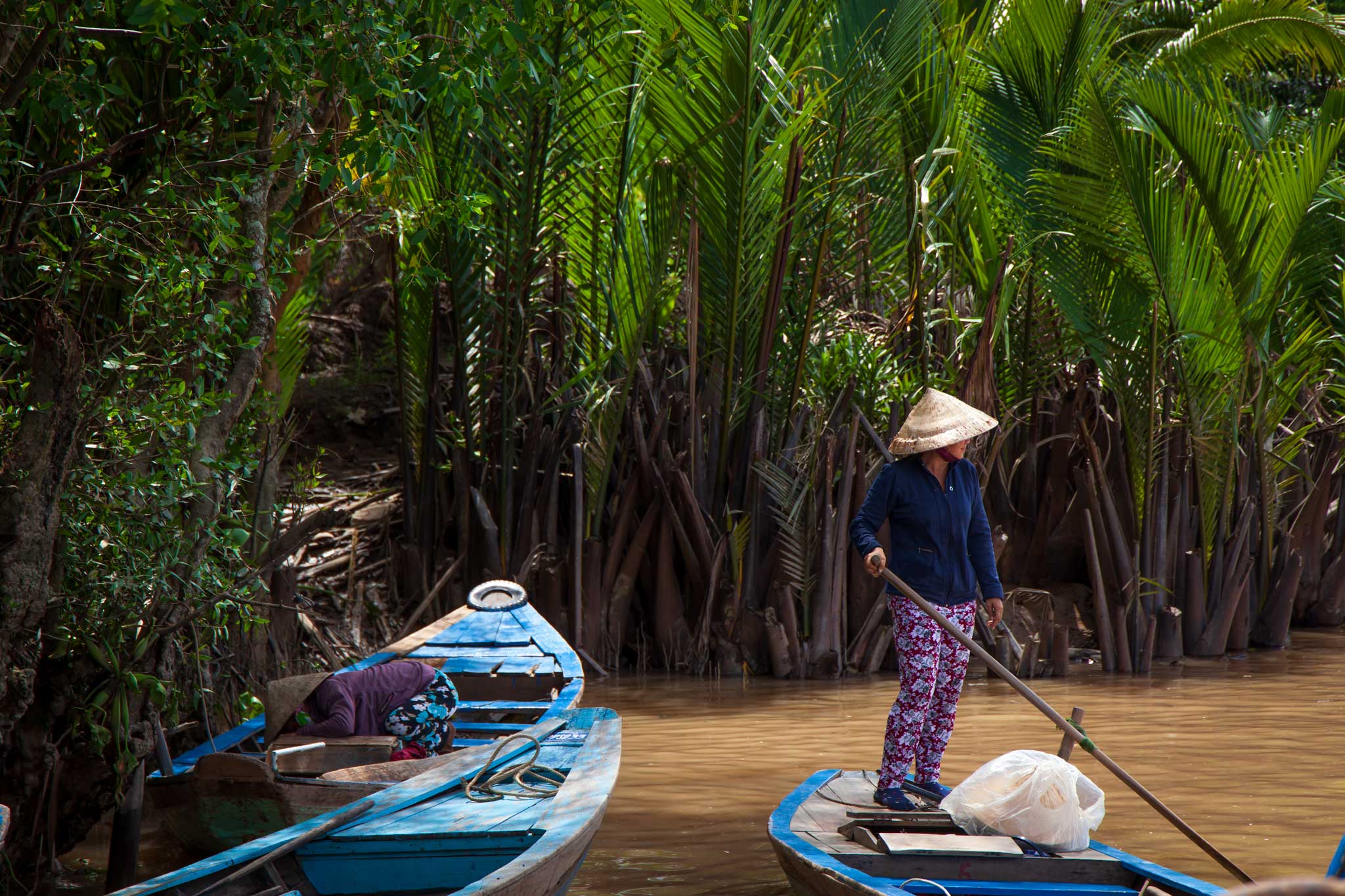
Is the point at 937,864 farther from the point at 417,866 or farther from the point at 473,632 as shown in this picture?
the point at 473,632

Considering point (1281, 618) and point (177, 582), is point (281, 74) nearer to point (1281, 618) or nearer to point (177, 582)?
point (177, 582)

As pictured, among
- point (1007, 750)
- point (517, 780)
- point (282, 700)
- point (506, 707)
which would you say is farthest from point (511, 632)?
point (1007, 750)

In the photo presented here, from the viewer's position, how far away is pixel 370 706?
4.91 meters

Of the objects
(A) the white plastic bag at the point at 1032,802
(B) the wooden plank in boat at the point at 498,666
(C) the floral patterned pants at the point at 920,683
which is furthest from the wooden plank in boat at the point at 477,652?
(A) the white plastic bag at the point at 1032,802

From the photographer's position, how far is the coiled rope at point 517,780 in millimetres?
4066

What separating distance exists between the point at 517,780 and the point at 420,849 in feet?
2.03

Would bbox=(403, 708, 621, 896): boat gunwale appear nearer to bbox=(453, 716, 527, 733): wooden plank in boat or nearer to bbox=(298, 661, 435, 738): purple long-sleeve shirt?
bbox=(453, 716, 527, 733): wooden plank in boat

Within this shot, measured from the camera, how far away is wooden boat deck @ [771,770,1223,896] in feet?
11.1

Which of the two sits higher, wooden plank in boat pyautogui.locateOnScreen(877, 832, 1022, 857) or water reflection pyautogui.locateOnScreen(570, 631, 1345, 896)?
wooden plank in boat pyautogui.locateOnScreen(877, 832, 1022, 857)

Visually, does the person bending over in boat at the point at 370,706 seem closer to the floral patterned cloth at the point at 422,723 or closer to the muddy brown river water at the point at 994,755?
the floral patterned cloth at the point at 422,723

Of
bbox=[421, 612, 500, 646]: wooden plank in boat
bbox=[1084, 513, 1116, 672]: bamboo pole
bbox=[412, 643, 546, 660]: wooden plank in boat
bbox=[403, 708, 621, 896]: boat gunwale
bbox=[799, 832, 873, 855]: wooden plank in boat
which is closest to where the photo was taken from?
bbox=[403, 708, 621, 896]: boat gunwale

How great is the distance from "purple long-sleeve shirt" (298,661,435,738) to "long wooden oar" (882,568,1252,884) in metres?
Answer: 1.97

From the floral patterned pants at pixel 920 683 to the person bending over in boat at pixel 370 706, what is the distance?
1747 mm

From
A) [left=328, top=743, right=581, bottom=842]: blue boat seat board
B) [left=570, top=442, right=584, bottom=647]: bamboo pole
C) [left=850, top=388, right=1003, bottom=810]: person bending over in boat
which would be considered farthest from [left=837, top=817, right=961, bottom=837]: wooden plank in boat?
[left=570, top=442, right=584, bottom=647]: bamboo pole
